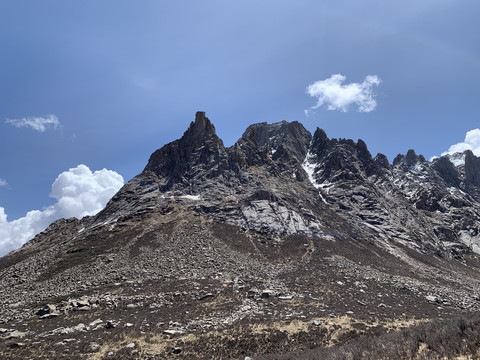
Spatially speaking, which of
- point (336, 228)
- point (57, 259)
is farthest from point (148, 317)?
point (336, 228)

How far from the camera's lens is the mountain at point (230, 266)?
22.8 meters

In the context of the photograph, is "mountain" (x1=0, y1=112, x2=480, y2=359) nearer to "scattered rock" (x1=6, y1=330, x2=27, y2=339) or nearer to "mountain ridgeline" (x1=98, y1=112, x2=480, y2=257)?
"scattered rock" (x1=6, y1=330, x2=27, y2=339)

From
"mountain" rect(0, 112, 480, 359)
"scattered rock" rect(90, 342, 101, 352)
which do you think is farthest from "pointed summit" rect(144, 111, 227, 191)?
"scattered rock" rect(90, 342, 101, 352)

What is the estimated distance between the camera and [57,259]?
53438 mm

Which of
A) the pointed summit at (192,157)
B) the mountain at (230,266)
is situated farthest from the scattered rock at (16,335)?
the pointed summit at (192,157)

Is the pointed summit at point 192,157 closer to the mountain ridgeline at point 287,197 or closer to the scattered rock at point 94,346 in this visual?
the mountain ridgeline at point 287,197

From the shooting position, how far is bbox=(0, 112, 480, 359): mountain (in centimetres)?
2275

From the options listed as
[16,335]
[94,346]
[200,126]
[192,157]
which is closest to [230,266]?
[94,346]

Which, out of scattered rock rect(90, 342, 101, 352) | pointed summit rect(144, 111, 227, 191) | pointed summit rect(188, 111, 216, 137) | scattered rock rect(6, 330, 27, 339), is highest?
pointed summit rect(188, 111, 216, 137)

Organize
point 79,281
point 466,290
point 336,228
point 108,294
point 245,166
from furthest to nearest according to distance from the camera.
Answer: point 245,166, point 336,228, point 466,290, point 79,281, point 108,294

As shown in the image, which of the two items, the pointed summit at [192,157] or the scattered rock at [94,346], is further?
the pointed summit at [192,157]

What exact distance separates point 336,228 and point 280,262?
34.2 m

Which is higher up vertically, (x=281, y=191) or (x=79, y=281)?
(x=281, y=191)

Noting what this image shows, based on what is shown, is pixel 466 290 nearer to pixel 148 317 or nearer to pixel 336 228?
pixel 336 228
